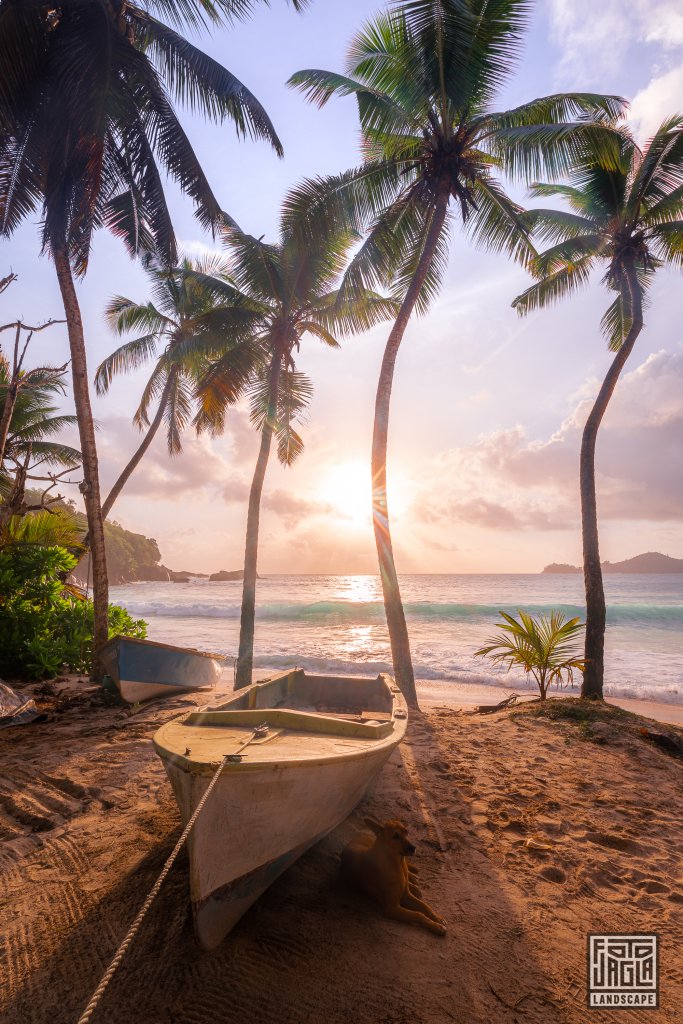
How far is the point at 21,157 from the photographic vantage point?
28.8 feet

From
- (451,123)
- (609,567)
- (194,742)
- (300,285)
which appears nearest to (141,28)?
(300,285)

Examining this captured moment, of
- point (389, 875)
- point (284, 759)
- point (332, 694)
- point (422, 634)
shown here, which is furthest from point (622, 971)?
point (422, 634)

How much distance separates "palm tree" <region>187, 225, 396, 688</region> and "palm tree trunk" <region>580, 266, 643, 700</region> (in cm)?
531

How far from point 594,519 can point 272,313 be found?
845 centimetres

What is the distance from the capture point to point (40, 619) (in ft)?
31.4

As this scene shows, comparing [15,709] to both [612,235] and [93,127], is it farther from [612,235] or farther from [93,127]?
[612,235]

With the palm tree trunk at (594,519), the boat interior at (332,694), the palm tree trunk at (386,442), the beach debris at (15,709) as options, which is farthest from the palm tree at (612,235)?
the beach debris at (15,709)

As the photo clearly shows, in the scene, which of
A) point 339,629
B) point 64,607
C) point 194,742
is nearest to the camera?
point 194,742

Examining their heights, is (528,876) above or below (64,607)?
below

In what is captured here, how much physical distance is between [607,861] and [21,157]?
12491mm

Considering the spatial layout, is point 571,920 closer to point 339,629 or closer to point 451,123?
point 451,123

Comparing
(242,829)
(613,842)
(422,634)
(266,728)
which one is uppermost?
(266,728)

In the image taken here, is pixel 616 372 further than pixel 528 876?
Yes

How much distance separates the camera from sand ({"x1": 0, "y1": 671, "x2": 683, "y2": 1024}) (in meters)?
2.34
